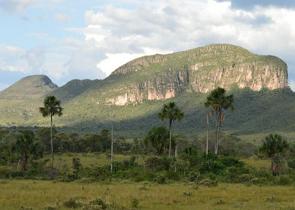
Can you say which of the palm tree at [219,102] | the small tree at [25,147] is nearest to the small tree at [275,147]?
the palm tree at [219,102]

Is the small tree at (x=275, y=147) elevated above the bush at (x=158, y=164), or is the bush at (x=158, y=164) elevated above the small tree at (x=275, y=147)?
the small tree at (x=275, y=147)

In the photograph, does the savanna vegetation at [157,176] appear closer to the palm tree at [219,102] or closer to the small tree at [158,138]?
the palm tree at [219,102]

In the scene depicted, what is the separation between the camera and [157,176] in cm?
7112

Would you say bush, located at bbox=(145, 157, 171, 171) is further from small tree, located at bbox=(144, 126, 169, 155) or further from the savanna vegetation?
small tree, located at bbox=(144, 126, 169, 155)

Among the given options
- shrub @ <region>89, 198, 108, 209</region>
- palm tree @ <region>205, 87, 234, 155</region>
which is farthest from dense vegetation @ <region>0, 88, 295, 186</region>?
shrub @ <region>89, 198, 108, 209</region>

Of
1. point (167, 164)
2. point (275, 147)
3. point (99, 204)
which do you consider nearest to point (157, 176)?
point (167, 164)

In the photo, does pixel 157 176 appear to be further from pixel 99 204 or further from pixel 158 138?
pixel 99 204

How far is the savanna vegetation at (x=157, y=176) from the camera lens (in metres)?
41.2

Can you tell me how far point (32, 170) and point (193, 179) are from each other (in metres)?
28.9

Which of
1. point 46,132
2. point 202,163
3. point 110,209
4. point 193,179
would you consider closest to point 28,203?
point 110,209

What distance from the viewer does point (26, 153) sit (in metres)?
91.4

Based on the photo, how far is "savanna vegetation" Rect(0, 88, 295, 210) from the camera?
135 ft

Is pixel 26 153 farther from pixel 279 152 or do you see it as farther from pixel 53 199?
pixel 53 199

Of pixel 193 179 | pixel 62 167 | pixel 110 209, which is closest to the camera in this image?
pixel 110 209
